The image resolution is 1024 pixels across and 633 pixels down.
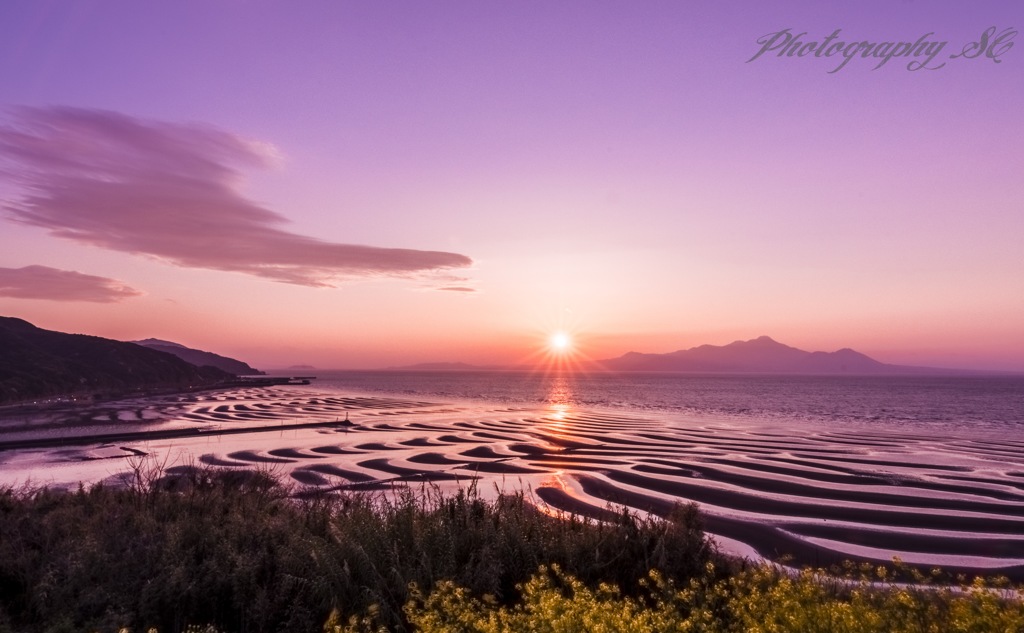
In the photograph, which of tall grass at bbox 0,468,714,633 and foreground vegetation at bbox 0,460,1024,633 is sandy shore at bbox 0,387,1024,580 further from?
foreground vegetation at bbox 0,460,1024,633

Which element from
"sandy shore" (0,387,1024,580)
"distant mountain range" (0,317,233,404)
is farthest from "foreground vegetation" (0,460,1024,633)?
"distant mountain range" (0,317,233,404)

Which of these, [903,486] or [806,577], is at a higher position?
[806,577]

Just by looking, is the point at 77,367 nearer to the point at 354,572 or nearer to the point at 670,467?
the point at 670,467

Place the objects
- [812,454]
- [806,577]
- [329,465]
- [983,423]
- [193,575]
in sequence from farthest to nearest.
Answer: [983,423] → [812,454] → [329,465] → [193,575] → [806,577]

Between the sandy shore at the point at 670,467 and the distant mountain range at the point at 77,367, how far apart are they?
32.2 metres

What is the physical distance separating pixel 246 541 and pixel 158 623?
1454 mm

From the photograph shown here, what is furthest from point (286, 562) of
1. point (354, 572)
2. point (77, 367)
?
point (77, 367)

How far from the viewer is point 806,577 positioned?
512 centimetres

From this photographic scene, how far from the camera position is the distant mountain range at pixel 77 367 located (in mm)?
63719

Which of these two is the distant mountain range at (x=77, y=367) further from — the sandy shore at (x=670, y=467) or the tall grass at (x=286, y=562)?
the tall grass at (x=286, y=562)

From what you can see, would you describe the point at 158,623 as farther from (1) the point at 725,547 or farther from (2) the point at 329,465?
(2) the point at 329,465

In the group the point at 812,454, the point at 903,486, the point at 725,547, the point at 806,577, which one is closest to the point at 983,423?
the point at 812,454

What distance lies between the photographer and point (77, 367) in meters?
79.6

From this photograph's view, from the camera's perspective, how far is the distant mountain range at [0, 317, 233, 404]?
63.7 meters
